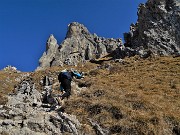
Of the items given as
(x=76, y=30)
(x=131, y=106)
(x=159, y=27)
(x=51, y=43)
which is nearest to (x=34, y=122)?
(x=131, y=106)

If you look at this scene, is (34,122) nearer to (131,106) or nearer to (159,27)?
(131,106)

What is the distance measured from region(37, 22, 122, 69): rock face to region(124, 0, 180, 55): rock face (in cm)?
4053

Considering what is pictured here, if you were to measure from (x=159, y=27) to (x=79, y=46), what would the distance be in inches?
2225

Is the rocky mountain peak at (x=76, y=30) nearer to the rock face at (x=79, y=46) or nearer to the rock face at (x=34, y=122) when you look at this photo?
the rock face at (x=79, y=46)

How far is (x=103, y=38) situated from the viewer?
360 ft

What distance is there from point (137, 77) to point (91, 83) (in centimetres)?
666

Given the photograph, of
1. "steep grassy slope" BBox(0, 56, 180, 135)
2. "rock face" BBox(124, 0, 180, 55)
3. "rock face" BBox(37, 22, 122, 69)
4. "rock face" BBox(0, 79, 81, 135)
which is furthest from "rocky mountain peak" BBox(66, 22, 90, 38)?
"rock face" BBox(0, 79, 81, 135)

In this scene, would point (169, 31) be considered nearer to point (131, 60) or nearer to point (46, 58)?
point (131, 60)

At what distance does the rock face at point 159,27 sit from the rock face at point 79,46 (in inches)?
1596

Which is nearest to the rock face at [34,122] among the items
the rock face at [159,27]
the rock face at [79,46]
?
the rock face at [159,27]

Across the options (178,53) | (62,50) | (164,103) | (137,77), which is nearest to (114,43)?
(62,50)

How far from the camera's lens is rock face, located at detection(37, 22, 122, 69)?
94562 millimetres

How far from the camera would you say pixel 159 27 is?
4531 cm

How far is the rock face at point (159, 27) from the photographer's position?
4184 centimetres
